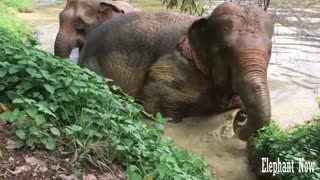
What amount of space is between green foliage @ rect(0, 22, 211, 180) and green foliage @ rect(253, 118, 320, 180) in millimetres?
747

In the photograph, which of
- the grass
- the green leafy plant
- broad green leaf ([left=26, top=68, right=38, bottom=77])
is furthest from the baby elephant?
the grass

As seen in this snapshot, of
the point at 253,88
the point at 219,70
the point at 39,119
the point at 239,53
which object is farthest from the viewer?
the point at 219,70

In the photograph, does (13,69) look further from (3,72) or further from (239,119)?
(239,119)

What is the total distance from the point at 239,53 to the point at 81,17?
13.8 feet

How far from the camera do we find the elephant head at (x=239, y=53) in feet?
18.0

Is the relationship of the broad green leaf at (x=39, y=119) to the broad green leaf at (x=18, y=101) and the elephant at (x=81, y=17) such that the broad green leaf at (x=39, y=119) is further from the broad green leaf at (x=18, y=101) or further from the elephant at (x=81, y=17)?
the elephant at (x=81, y=17)

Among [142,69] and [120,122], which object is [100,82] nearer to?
[120,122]

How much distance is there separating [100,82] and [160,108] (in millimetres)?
2363

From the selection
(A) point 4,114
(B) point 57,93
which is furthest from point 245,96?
(A) point 4,114

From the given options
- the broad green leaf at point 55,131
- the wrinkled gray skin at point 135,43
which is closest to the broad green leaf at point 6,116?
the broad green leaf at point 55,131

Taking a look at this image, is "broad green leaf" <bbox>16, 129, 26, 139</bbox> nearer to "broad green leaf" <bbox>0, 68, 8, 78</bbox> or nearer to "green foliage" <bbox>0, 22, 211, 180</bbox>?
"green foliage" <bbox>0, 22, 211, 180</bbox>

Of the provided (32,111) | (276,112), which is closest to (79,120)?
(32,111)

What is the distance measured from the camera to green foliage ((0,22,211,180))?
352cm

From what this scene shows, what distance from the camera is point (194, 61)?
21.3ft
